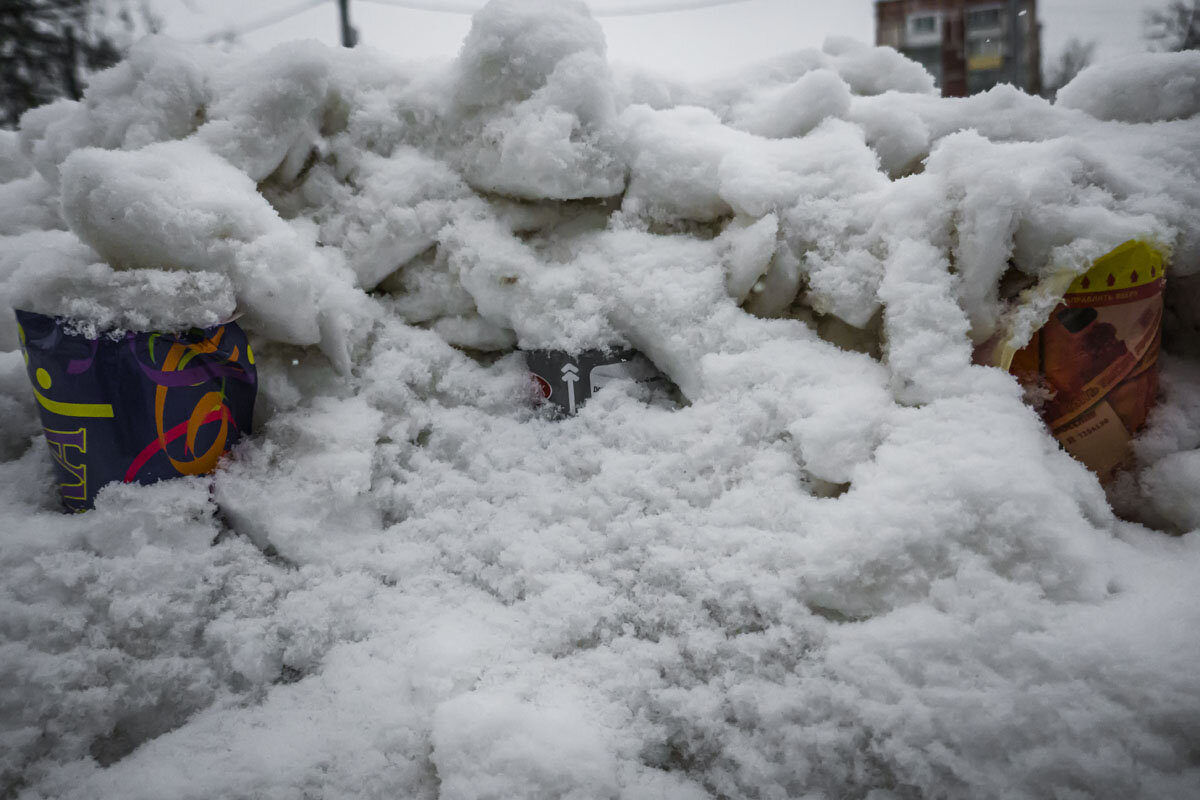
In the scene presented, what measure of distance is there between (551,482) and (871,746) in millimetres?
563

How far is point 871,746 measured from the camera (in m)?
0.65

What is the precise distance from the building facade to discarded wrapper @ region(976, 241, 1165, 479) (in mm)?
5085

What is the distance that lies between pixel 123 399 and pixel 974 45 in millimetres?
8375

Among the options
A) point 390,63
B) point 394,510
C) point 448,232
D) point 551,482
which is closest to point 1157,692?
point 551,482

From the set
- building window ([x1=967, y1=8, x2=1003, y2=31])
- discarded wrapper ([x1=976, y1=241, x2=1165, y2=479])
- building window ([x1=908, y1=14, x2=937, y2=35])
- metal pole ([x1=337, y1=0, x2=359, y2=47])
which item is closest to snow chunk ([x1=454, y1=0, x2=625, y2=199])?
discarded wrapper ([x1=976, y1=241, x2=1165, y2=479])

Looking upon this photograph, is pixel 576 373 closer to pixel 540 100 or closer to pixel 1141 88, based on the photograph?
pixel 540 100

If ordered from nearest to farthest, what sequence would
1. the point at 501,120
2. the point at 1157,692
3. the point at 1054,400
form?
the point at 1157,692 < the point at 1054,400 < the point at 501,120

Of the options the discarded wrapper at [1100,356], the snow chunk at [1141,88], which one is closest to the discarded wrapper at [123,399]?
the discarded wrapper at [1100,356]

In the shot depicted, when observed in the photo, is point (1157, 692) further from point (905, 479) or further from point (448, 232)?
point (448, 232)

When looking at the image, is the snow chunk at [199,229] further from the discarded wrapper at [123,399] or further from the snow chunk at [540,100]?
the snow chunk at [540,100]

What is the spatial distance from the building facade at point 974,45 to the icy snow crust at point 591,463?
5.00 meters

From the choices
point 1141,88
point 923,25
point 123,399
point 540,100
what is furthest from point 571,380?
point 923,25

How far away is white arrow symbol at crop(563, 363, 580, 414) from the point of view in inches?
42.8

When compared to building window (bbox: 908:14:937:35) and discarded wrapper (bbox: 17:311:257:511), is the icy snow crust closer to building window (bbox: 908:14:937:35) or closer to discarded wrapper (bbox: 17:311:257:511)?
discarded wrapper (bbox: 17:311:257:511)
